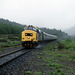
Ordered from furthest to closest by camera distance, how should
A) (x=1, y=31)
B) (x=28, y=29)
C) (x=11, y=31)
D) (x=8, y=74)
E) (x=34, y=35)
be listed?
(x=11, y=31) → (x=1, y=31) → (x=28, y=29) → (x=34, y=35) → (x=8, y=74)

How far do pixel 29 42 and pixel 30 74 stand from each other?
10.4 m

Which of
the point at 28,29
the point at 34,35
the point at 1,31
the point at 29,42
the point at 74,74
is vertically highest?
the point at 1,31

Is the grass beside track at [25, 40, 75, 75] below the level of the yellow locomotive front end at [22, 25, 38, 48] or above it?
below

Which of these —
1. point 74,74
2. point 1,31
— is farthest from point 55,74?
point 1,31

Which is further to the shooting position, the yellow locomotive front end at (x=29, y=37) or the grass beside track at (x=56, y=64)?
the yellow locomotive front end at (x=29, y=37)

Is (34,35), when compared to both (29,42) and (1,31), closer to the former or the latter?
(29,42)

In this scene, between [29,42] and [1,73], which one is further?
[29,42]

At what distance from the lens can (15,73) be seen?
455 centimetres

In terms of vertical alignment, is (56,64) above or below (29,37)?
below

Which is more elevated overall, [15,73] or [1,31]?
[1,31]

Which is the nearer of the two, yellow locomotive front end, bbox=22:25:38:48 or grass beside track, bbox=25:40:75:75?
grass beside track, bbox=25:40:75:75

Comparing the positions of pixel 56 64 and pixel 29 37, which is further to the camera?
pixel 29 37

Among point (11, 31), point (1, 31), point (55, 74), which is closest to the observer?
point (55, 74)

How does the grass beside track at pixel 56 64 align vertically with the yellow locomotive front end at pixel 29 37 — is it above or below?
below
